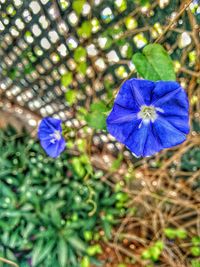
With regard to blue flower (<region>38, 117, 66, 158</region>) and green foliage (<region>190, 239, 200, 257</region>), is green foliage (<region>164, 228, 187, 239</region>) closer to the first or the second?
green foliage (<region>190, 239, 200, 257</region>)

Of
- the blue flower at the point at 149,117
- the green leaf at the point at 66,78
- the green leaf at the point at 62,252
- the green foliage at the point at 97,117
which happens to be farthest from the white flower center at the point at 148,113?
the green leaf at the point at 62,252

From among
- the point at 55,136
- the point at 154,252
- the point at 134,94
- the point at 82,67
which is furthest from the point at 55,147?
the point at 154,252

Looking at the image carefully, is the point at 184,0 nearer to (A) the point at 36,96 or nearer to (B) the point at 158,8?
(B) the point at 158,8

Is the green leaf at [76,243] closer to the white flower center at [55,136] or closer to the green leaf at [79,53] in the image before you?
the white flower center at [55,136]

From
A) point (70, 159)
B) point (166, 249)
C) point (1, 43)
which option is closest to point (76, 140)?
point (70, 159)

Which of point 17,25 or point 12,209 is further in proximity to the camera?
point 12,209
